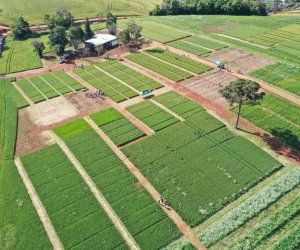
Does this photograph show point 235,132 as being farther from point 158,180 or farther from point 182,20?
point 182,20

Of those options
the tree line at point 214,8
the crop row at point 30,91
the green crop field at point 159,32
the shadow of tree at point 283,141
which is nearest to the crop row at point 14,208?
the crop row at point 30,91

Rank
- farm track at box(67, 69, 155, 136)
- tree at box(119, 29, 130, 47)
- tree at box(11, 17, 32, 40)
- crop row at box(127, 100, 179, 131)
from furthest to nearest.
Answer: tree at box(11, 17, 32, 40) → tree at box(119, 29, 130, 47) → crop row at box(127, 100, 179, 131) → farm track at box(67, 69, 155, 136)

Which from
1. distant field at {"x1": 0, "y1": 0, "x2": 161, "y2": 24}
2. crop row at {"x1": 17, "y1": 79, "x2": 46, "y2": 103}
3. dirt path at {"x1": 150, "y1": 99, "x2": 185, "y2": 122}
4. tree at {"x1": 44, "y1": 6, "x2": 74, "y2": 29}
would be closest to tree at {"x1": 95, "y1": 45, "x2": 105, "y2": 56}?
crop row at {"x1": 17, "y1": 79, "x2": 46, "y2": 103}

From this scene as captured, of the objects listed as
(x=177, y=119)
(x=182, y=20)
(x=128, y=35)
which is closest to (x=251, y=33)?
(x=182, y=20)

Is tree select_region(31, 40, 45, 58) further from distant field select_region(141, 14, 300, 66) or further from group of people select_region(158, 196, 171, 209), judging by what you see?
group of people select_region(158, 196, 171, 209)

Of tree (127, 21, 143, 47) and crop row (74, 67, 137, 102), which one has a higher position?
tree (127, 21, 143, 47)

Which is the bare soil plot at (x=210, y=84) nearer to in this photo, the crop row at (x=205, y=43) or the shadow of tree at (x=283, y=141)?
the shadow of tree at (x=283, y=141)
